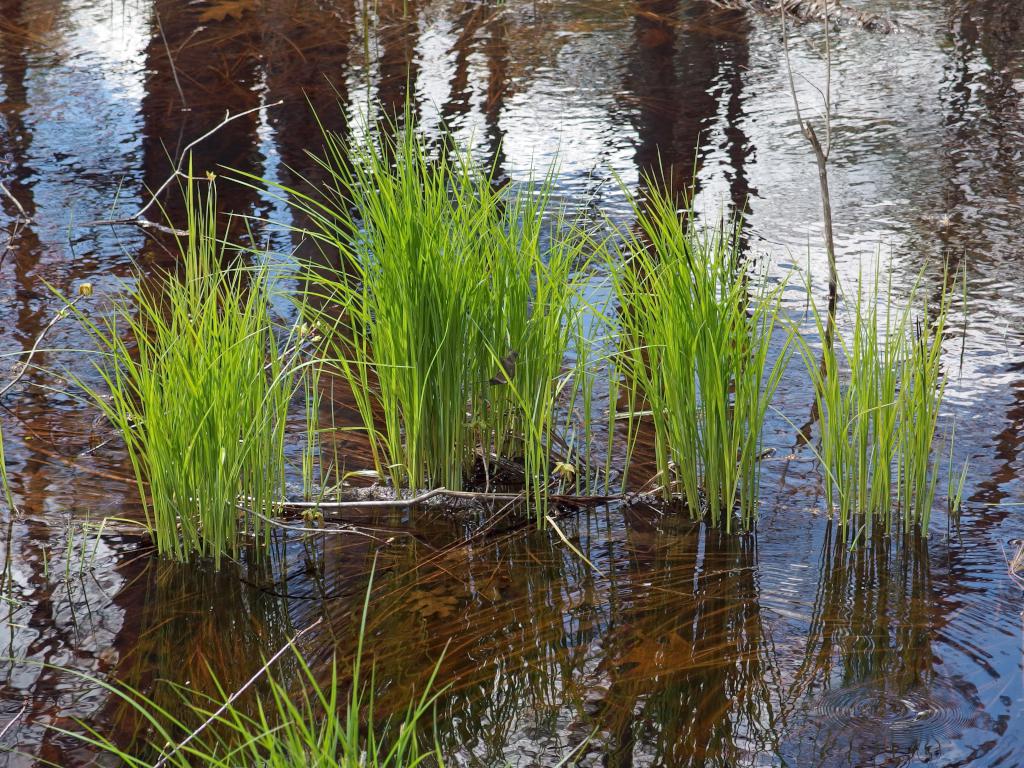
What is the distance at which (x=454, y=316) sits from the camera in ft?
8.89

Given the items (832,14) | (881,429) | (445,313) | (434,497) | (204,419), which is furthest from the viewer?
(832,14)

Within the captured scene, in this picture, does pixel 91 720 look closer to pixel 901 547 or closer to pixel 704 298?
pixel 704 298

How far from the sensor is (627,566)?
2625mm

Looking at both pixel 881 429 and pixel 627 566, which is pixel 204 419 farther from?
pixel 881 429

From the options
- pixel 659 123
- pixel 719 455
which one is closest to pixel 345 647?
pixel 719 455

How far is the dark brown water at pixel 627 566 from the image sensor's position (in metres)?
2.08

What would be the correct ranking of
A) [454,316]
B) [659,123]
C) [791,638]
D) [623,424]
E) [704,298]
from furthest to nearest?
[659,123], [623,424], [454,316], [704,298], [791,638]

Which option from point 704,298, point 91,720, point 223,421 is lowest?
point 91,720

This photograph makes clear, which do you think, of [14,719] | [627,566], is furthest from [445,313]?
[14,719]

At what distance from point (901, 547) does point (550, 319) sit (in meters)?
1.02

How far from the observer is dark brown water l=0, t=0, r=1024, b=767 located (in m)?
2.08

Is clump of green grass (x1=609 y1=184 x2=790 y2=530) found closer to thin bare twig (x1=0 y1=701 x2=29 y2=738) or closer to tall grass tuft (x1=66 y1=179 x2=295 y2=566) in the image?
tall grass tuft (x1=66 y1=179 x2=295 y2=566)

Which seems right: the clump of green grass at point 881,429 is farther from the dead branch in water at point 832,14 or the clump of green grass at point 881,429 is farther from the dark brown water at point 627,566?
the dead branch in water at point 832,14

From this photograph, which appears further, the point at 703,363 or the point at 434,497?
the point at 434,497
